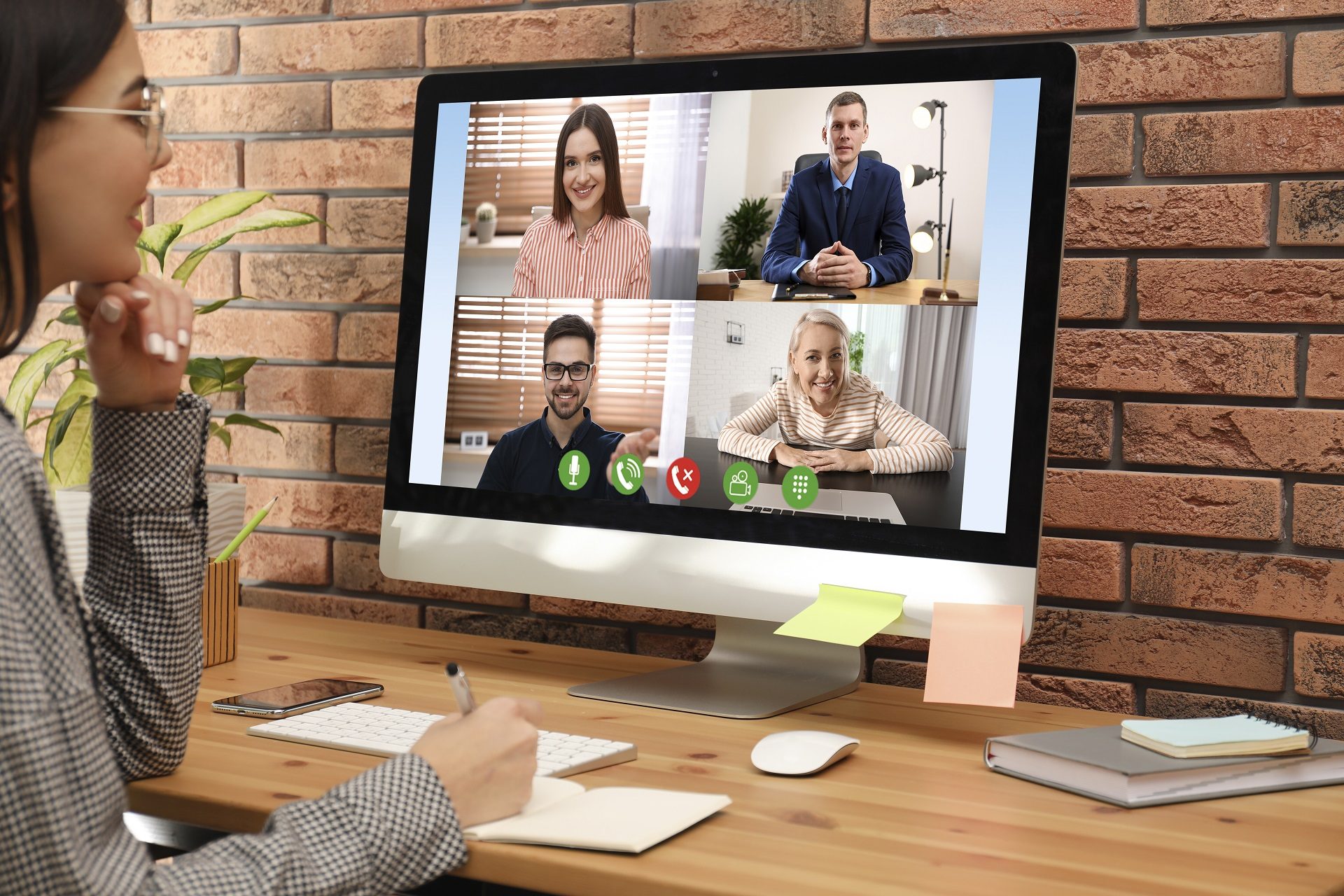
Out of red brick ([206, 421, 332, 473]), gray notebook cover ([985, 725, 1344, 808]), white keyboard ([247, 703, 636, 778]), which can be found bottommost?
white keyboard ([247, 703, 636, 778])

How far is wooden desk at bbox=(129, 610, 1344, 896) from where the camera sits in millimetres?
715

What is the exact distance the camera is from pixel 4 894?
573mm

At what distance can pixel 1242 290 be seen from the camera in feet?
4.05

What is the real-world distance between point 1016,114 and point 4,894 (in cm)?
94

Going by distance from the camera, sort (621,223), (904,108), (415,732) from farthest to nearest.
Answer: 1. (621,223)
2. (904,108)
3. (415,732)

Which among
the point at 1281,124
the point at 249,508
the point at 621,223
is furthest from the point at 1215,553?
the point at 249,508

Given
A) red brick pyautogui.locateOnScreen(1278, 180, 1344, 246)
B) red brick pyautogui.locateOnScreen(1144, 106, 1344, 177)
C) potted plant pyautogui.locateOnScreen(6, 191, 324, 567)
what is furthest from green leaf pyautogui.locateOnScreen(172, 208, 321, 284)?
red brick pyautogui.locateOnScreen(1278, 180, 1344, 246)

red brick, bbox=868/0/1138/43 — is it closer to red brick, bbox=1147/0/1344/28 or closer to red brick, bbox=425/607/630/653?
red brick, bbox=1147/0/1344/28

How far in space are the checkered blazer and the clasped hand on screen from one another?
1.82 ft

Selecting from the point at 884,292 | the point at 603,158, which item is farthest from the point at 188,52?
the point at 884,292

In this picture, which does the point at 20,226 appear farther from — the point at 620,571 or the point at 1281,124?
the point at 1281,124

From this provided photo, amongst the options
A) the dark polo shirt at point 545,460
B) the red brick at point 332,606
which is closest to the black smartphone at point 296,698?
the dark polo shirt at point 545,460

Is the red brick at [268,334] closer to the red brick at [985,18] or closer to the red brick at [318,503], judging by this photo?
the red brick at [318,503]

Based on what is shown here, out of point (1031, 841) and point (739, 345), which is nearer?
point (1031, 841)
